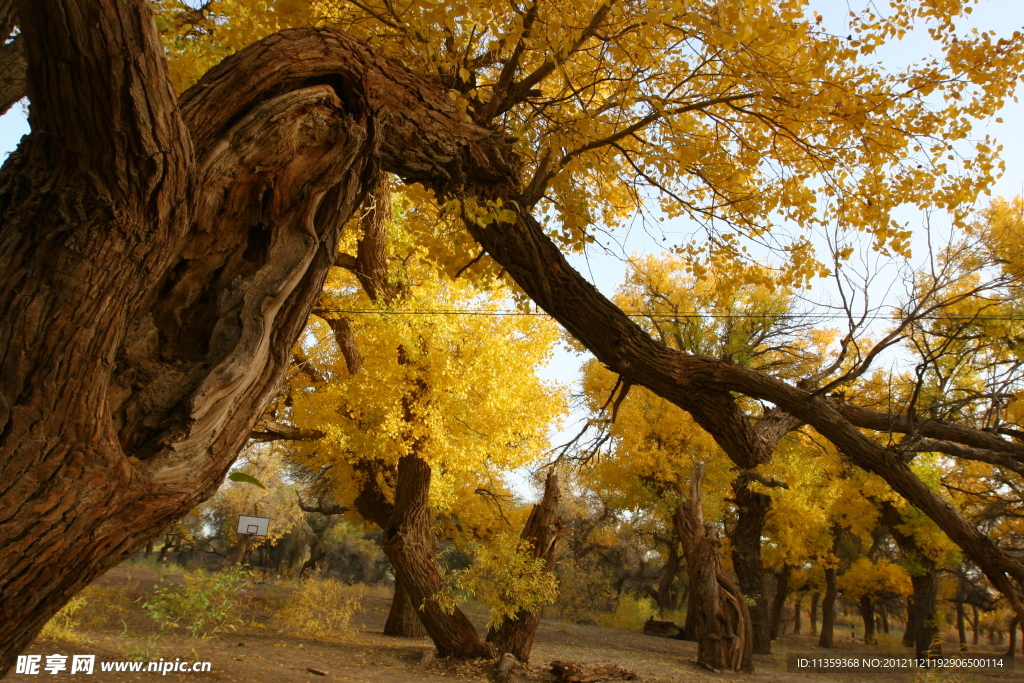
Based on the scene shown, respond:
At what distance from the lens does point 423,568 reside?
917cm

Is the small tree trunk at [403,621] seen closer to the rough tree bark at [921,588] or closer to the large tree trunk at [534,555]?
the large tree trunk at [534,555]

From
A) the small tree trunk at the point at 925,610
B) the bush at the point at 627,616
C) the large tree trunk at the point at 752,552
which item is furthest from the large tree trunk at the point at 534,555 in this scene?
the bush at the point at 627,616

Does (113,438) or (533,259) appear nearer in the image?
(113,438)

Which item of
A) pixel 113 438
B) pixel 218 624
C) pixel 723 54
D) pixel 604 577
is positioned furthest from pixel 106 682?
pixel 604 577

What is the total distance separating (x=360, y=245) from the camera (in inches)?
372

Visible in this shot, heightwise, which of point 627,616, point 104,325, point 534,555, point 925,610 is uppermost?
point 104,325

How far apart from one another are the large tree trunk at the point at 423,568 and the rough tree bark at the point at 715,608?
4.23 meters

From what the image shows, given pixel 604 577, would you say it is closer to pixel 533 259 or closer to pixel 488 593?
pixel 488 593

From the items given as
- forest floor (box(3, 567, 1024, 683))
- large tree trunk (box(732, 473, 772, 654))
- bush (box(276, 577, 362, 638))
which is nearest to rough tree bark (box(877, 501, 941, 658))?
forest floor (box(3, 567, 1024, 683))

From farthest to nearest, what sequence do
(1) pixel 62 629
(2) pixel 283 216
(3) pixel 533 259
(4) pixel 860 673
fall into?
(4) pixel 860 673
(1) pixel 62 629
(3) pixel 533 259
(2) pixel 283 216

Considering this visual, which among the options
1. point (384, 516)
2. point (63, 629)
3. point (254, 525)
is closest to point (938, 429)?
A: point (63, 629)

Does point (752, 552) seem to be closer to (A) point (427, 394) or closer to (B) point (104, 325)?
(A) point (427, 394)

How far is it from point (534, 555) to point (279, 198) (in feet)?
25.3

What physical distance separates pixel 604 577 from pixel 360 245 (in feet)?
65.6
